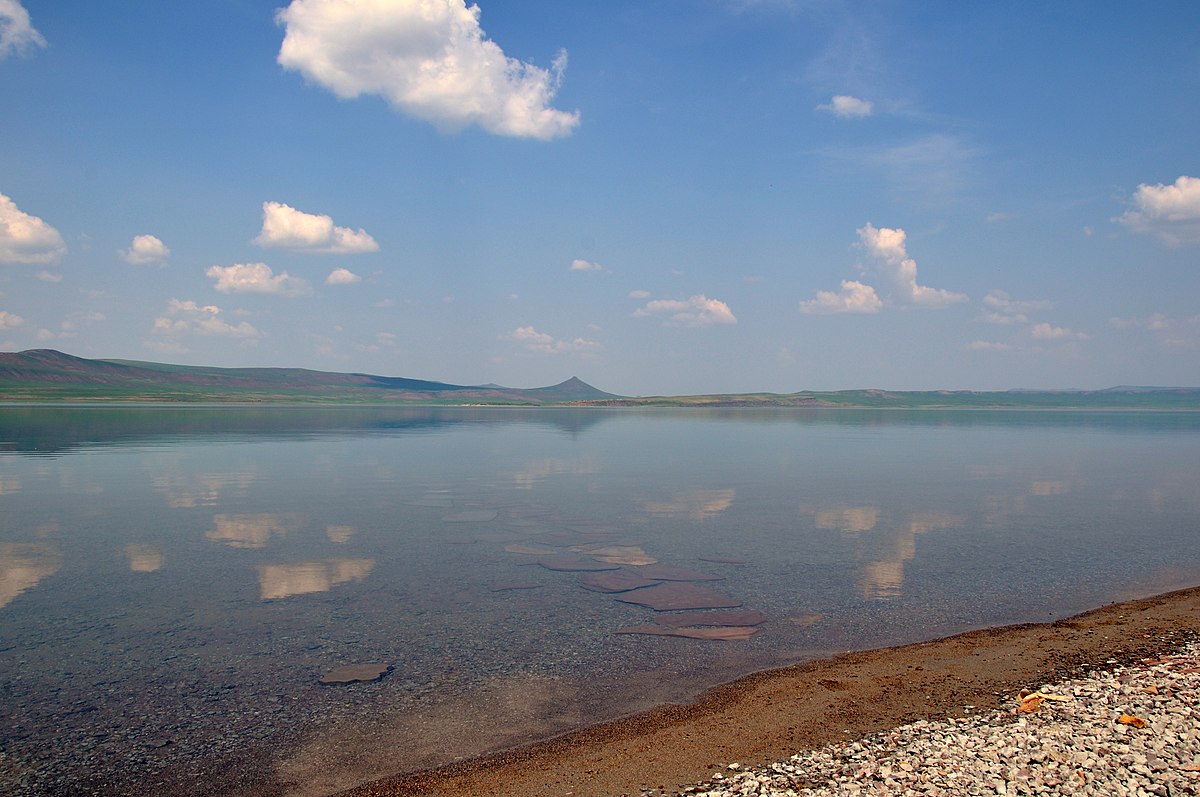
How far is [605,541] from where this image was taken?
23.6 meters

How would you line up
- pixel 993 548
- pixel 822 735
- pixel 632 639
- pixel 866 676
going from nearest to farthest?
pixel 822 735, pixel 866 676, pixel 632 639, pixel 993 548

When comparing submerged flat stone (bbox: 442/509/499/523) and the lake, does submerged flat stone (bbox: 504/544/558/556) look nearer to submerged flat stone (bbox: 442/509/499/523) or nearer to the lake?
the lake

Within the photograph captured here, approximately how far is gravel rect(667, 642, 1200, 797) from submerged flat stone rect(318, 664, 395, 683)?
6.06 meters

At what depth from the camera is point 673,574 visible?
63.7ft

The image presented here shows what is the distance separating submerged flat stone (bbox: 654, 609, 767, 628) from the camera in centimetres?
Result: 1544

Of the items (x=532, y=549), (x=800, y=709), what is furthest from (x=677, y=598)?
(x=800, y=709)

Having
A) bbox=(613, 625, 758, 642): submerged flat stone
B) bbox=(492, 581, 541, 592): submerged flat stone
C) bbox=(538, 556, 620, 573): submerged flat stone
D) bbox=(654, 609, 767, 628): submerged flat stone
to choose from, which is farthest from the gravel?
bbox=(538, 556, 620, 573): submerged flat stone

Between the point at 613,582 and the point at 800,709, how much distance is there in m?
8.48

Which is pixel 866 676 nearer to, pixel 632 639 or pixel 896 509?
pixel 632 639

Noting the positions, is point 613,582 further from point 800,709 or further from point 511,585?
point 800,709

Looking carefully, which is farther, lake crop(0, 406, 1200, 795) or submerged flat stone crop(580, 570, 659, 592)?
submerged flat stone crop(580, 570, 659, 592)

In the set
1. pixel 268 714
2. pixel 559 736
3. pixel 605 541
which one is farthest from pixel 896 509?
pixel 268 714

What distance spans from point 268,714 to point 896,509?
26.3 m

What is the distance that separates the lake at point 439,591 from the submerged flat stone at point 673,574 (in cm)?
11
